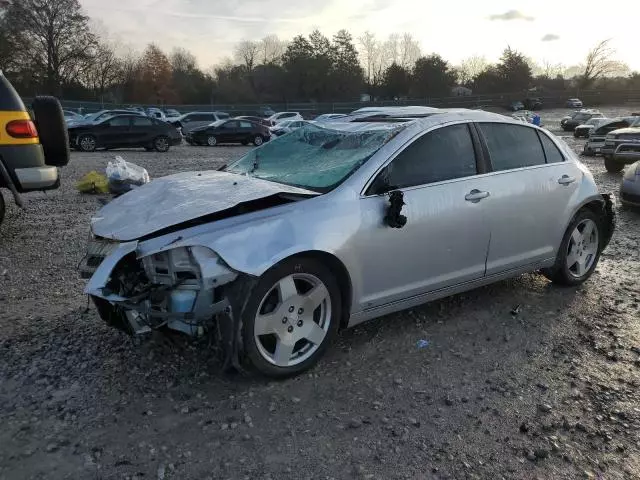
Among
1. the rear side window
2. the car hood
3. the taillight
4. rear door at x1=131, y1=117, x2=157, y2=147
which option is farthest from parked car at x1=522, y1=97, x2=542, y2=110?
the car hood

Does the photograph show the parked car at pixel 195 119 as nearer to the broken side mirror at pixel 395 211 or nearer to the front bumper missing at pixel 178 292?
the broken side mirror at pixel 395 211

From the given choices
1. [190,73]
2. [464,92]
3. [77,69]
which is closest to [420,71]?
[464,92]

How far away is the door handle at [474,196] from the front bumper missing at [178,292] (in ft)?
5.97

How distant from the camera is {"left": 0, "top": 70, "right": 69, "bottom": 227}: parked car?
5.99 m

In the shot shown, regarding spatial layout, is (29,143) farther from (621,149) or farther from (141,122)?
(141,122)

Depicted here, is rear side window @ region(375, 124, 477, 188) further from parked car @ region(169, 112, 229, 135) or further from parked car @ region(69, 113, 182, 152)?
parked car @ region(169, 112, 229, 135)

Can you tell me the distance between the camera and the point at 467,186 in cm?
407

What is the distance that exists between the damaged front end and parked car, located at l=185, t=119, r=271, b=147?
24.4m

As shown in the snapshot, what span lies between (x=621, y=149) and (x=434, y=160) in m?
12.1

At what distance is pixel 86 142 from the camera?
68.1 ft

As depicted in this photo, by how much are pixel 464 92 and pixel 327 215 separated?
7013cm

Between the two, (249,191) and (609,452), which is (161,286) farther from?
(609,452)

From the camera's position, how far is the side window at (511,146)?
14.4 feet

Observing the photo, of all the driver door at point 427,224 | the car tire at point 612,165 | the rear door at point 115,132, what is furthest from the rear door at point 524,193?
the rear door at point 115,132
